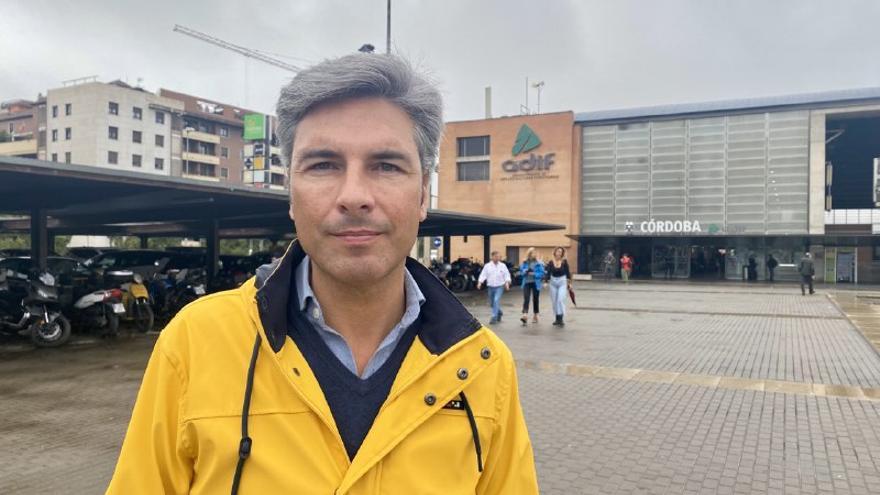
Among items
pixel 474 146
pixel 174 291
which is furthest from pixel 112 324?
pixel 474 146

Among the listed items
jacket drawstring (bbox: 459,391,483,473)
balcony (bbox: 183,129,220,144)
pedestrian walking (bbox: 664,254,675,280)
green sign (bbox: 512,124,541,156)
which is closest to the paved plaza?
jacket drawstring (bbox: 459,391,483,473)

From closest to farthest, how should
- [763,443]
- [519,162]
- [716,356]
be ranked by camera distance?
[763,443]
[716,356]
[519,162]

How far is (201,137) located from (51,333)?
5977cm

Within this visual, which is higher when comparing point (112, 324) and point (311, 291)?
point (311, 291)

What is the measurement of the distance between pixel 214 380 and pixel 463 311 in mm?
659

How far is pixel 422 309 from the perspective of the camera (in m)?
1.68

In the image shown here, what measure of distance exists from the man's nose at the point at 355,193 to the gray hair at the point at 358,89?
0.66ft

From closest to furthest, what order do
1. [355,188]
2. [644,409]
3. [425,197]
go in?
[355,188], [425,197], [644,409]

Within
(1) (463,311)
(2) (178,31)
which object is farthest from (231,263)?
(2) (178,31)

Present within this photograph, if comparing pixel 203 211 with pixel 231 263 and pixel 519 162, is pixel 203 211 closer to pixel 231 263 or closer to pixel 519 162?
pixel 231 263

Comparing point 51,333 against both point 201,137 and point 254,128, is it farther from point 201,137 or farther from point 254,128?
point 201,137

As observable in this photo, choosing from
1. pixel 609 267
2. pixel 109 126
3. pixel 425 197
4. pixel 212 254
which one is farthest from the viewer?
pixel 109 126

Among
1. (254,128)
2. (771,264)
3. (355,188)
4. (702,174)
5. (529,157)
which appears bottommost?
(771,264)

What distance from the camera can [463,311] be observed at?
5.46 ft
